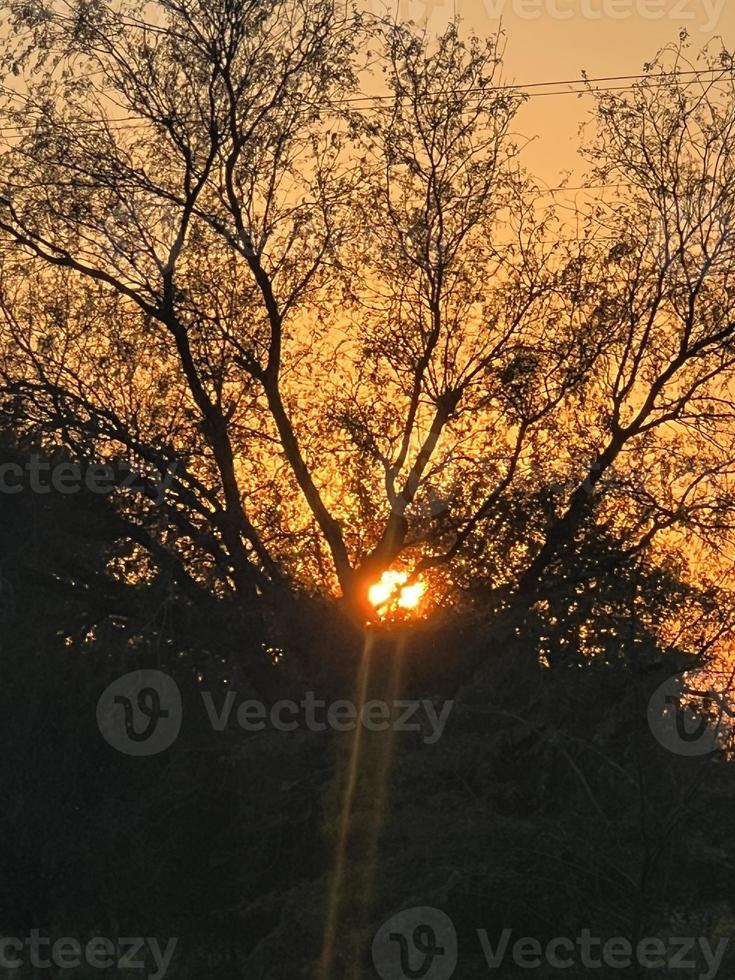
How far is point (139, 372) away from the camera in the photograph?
2462 centimetres

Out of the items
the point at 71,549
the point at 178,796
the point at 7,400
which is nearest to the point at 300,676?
the point at 178,796

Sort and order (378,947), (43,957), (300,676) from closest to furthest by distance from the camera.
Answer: (378,947)
(300,676)
(43,957)

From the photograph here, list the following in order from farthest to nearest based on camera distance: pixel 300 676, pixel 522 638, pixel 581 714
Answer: pixel 300 676, pixel 522 638, pixel 581 714

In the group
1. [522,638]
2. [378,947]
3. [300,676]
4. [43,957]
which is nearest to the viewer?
[378,947]

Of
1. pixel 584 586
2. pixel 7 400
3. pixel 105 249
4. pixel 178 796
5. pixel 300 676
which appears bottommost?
pixel 178 796

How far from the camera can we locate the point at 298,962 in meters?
18.5

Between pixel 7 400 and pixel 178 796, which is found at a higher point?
pixel 7 400

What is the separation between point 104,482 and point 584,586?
653cm

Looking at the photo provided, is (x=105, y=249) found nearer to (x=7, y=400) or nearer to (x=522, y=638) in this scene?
(x=7, y=400)

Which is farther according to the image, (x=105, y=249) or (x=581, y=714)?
(x=105, y=249)

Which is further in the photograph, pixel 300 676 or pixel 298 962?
pixel 300 676

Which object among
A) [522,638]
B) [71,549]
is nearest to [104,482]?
[71,549]

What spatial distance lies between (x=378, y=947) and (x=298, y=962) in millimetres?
1348

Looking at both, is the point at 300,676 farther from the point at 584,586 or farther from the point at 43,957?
the point at 43,957
